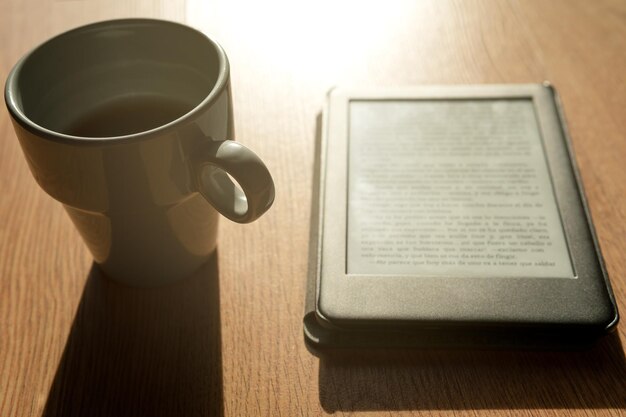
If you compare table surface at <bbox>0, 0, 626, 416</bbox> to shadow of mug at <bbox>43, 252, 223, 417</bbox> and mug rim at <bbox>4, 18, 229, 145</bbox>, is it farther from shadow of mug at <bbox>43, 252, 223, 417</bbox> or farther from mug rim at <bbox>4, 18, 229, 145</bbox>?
mug rim at <bbox>4, 18, 229, 145</bbox>

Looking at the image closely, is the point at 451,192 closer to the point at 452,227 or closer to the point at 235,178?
the point at 452,227

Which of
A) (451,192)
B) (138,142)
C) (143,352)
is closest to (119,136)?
(138,142)

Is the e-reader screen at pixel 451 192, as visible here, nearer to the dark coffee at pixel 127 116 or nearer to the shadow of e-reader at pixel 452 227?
the shadow of e-reader at pixel 452 227

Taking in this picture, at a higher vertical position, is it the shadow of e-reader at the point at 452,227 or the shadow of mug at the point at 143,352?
the shadow of e-reader at the point at 452,227

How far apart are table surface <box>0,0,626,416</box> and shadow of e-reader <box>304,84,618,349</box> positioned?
0.08 ft

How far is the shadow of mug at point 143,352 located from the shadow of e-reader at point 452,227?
7 centimetres

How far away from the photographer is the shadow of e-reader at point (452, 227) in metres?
0.39

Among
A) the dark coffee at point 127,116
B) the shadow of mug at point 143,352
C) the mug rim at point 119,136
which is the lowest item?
the shadow of mug at point 143,352

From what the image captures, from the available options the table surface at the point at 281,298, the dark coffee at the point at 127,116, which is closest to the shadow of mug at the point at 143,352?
the table surface at the point at 281,298

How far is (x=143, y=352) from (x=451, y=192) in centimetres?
25

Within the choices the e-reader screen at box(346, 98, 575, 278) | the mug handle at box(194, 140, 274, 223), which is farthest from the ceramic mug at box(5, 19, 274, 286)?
the e-reader screen at box(346, 98, 575, 278)

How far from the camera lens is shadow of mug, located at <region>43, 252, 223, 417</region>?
0.38 meters

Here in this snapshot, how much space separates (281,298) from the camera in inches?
17.2

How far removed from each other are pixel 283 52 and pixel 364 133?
0.20m
